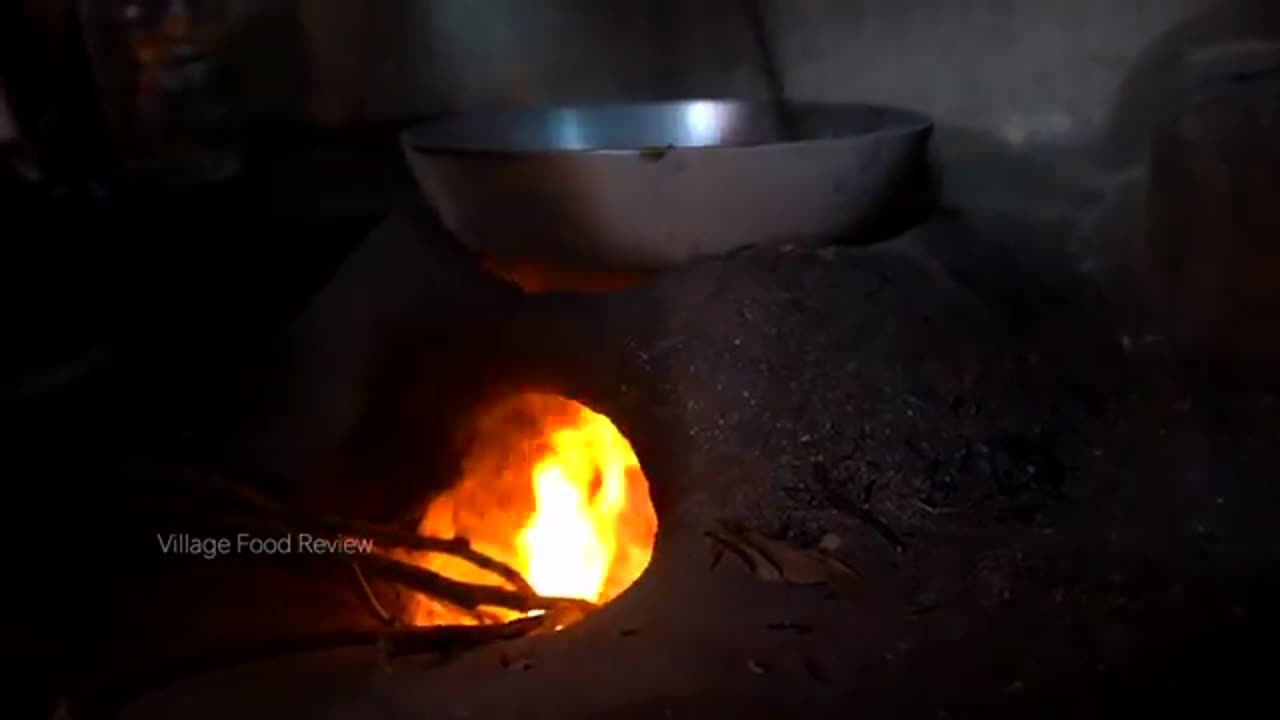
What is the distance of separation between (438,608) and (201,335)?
336 mm

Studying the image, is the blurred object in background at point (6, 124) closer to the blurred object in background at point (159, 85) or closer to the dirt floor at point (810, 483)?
the blurred object in background at point (159, 85)

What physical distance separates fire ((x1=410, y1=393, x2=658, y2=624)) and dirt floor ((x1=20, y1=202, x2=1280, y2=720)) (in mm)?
42

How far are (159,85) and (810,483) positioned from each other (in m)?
0.88

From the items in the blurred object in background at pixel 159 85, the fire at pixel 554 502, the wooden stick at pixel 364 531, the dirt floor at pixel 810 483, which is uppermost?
the blurred object in background at pixel 159 85

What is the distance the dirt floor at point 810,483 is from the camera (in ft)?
2.47

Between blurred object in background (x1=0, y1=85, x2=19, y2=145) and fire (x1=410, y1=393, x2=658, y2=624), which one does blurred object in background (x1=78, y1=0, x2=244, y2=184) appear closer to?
blurred object in background (x1=0, y1=85, x2=19, y2=145)

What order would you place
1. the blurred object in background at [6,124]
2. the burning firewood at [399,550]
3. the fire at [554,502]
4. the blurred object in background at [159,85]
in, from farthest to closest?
the blurred object in background at [159,85]
the blurred object in background at [6,124]
the fire at [554,502]
the burning firewood at [399,550]

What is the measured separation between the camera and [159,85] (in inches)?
57.6

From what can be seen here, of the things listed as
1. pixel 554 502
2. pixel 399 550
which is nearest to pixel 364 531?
pixel 399 550

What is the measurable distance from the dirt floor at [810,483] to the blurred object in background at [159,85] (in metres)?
0.35

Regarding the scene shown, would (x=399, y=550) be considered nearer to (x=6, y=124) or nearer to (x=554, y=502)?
(x=554, y=502)

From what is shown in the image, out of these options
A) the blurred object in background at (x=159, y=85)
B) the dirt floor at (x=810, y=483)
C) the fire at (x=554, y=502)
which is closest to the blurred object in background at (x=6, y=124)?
the blurred object in background at (x=159, y=85)

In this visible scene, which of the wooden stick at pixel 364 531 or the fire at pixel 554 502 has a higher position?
the wooden stick at pixel 364 531

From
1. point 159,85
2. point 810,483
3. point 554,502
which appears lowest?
point 554,502
